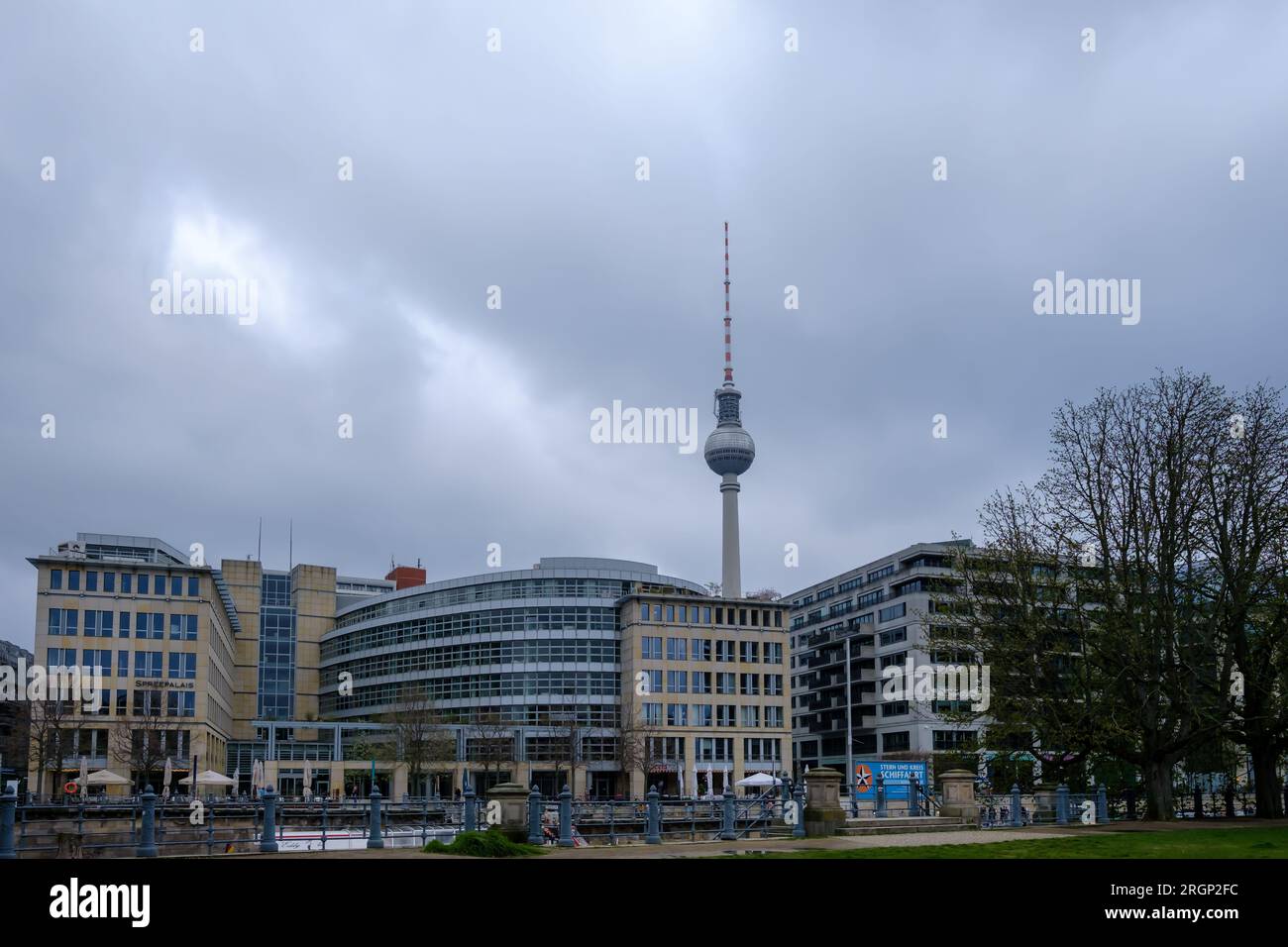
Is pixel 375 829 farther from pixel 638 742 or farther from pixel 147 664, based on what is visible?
pixel 638 742

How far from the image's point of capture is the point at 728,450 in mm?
153375

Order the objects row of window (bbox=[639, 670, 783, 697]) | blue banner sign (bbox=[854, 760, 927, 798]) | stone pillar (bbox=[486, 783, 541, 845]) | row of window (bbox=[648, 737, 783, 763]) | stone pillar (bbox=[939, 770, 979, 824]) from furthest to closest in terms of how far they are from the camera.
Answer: row of window (bbox=[639, 670, 783, 697]), row of window (bbox=[648, 737, 783, 763]), blue banner sign (bbox=[854, 760, 927, 798]), stone pillar (bbox=[939, 770, 979, 824]), stone pillar (bbox=[486, 783, 541, 845])

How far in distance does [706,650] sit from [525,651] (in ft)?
50.5

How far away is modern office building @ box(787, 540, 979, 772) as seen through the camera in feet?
326

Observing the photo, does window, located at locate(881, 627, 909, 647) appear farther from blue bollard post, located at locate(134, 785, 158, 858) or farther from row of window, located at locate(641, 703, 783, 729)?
blue bollard post, located at locate(134, 785, 158, 858)

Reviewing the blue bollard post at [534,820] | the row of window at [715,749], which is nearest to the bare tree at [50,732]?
the row of window at [715,749]

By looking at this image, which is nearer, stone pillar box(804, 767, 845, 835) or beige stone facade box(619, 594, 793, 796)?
stone pillar box(804, 767, 845, 835)

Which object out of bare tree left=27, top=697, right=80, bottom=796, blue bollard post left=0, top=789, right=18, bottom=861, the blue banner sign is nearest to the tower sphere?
bare tree left=27, top=697, right=80, bottom=796

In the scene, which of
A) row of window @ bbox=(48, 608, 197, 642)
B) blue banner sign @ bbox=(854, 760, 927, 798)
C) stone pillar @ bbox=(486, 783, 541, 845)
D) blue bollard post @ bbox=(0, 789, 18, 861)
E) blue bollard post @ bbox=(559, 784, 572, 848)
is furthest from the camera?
row of window @ bbox=(48, 608, 197, 642)

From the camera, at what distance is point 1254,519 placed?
124 feet

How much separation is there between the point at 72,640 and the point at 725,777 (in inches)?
1973

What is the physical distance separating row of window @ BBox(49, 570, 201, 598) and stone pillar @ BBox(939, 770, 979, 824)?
64683mm
